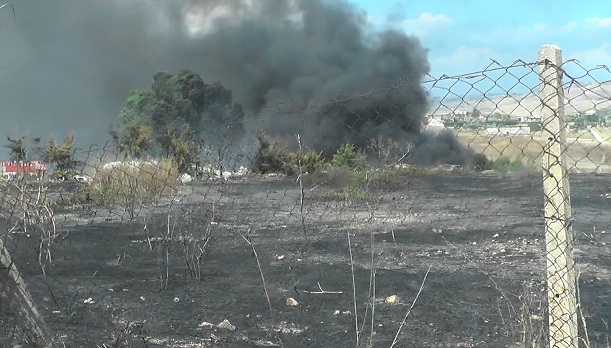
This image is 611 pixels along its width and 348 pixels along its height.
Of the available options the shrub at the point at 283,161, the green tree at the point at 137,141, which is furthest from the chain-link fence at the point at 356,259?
the shrub at the point at 283,161

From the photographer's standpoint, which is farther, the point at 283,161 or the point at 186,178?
the point at 283,161

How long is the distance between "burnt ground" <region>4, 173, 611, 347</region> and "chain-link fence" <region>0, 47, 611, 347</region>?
20mm

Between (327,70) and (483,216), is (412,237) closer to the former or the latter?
(483,216)

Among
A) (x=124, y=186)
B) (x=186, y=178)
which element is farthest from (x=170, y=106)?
(x=124, y=186)

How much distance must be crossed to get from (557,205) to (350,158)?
30.2 feet

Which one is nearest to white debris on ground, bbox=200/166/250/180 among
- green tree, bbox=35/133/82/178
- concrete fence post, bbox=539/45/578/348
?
green tree, bbox=35/133/82/178

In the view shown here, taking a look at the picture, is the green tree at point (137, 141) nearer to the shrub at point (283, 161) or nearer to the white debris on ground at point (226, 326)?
the shrub at point (283, 161)

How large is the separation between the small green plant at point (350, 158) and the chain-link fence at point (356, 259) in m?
1.75

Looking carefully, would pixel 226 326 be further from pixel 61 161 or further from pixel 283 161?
pixel 283 161

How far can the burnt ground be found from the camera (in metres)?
4.15

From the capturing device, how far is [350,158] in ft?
39.9

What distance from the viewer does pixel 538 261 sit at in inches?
243

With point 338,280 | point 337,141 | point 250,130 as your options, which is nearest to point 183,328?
point 338,280

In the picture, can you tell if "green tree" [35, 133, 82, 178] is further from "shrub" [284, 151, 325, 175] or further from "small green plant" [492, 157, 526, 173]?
"small green plant" [492, 157, 526, 173]
